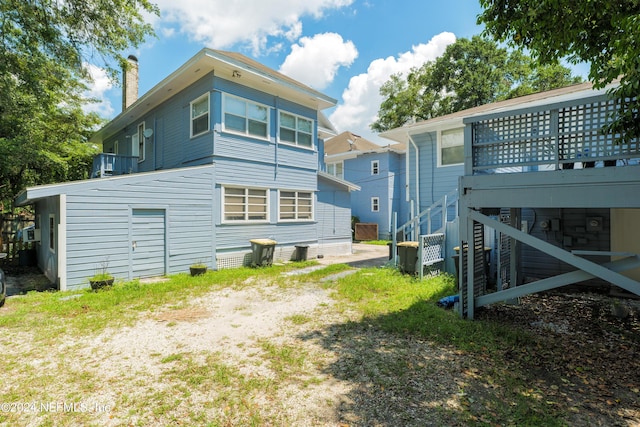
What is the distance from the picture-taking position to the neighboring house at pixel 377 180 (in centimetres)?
2145

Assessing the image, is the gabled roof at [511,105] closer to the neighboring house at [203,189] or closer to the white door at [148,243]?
the neighboring house at [203,189]

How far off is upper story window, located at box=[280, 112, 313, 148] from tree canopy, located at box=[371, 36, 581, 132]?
1810cm

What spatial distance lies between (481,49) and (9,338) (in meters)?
31.5

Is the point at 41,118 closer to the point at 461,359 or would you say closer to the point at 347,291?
the point at 347,291

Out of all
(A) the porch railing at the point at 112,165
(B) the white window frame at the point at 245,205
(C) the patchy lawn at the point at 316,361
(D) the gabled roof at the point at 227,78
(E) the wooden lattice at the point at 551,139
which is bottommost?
(C) the patchy lawn at the point at 316,361

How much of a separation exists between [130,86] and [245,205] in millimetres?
10783

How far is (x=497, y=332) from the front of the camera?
191 inches

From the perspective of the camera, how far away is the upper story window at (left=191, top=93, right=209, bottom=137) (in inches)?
424

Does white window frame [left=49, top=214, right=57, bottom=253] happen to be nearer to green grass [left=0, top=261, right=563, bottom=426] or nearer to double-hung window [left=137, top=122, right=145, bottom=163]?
green grass [left=0, top=261, right=563, bottom=426]

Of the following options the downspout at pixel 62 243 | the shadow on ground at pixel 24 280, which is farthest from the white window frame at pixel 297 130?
the shadow on ground at pixel 24 280

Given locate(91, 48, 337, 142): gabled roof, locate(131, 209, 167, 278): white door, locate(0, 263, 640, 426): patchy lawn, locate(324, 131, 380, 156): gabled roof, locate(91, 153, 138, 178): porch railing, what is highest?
locate(324, 131, 380, 156): gabled roof

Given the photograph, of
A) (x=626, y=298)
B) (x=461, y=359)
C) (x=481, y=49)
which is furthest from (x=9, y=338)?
(x=481, y=49)

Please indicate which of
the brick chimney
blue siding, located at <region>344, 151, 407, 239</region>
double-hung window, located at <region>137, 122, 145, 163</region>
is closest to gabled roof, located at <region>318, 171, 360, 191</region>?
blue siding, located at <region>344, 151, 407, 239</region>

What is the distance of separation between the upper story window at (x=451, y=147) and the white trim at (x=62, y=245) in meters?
11.8
